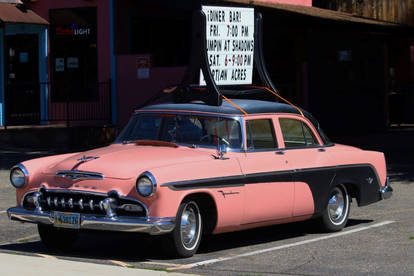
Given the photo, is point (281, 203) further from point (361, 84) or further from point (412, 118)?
point (412, 118)

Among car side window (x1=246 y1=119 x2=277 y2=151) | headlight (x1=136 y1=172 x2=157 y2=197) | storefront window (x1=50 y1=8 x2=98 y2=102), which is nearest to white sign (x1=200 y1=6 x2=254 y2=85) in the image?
car side window (x1=246 y1=119 x2=277 y2=151)

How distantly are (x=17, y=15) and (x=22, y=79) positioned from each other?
6.12 ft

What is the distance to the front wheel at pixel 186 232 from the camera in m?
8.76

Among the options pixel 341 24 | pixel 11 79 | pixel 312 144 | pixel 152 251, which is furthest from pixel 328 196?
pixel 11 79

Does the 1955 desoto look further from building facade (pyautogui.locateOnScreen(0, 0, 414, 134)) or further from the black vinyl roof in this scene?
building facade (pyautogui.locateOnScreen(0, 0, 414, 134))

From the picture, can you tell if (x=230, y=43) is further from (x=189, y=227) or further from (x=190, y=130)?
(x=189, y=227)

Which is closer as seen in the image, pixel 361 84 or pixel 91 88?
pixel 91 88

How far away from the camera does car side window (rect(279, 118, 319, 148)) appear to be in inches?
412

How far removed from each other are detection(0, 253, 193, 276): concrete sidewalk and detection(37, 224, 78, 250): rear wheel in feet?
2.74

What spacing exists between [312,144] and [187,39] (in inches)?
621

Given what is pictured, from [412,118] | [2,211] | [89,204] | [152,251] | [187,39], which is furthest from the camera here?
[412,118]

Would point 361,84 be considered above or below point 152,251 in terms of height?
above

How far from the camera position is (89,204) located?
880 cm

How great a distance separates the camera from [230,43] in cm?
1190
